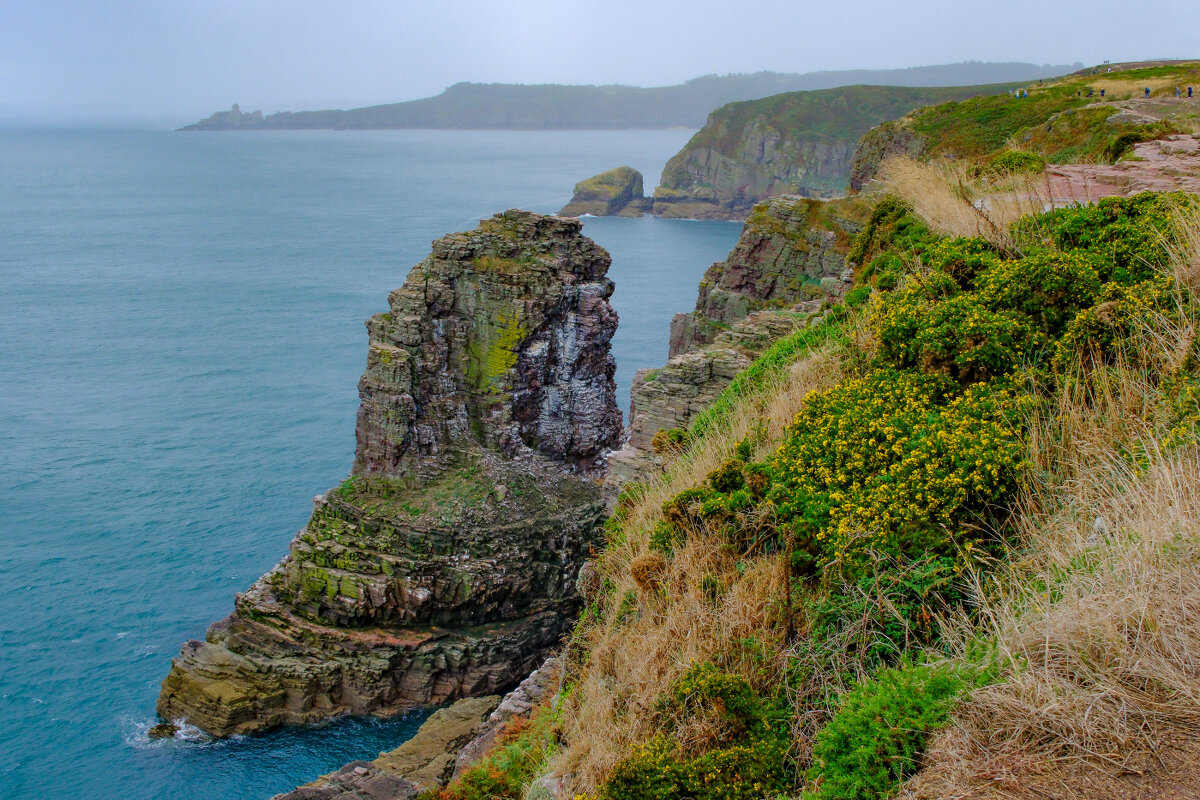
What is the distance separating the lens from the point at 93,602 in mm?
43125

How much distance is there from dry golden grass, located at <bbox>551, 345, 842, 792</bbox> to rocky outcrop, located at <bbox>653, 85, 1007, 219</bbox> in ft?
558

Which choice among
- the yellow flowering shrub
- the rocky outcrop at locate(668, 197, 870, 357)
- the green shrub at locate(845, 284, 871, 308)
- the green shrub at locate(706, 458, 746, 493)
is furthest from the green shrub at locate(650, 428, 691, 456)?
the rocky outcrop at locate(668, 197, 870, 357)

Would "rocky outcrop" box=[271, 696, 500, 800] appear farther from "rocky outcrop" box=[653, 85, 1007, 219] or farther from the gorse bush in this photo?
"rocky outcrop" box=[653, 85, 1007, 219]

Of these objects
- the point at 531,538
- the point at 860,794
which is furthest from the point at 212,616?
the point at 860,794

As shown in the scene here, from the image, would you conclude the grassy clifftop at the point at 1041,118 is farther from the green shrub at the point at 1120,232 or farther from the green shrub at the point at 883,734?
the green shrub at the point at 883,734

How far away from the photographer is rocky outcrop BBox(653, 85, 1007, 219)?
595 feet

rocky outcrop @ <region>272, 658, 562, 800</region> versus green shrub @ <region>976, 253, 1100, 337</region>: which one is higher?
green shrub @ <region>976, 253, 1100, 337</region>

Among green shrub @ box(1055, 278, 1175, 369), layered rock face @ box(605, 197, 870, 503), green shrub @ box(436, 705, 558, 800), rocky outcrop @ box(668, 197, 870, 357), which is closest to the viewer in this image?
green shrub @ box(1055, 278, 1175, 369)

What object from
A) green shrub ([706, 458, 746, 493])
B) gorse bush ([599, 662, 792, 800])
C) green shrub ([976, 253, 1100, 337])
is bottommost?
gorse bush ([599, 662, 792, 800])

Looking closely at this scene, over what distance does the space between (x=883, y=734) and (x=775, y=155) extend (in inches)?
7776

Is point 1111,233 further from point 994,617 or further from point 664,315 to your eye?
point 664,315

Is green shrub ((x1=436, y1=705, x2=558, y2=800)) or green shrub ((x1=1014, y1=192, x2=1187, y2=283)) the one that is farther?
green shrub ((x1=436, y1=705, x2=558, y2=800))

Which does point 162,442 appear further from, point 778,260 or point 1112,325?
point 1112,325

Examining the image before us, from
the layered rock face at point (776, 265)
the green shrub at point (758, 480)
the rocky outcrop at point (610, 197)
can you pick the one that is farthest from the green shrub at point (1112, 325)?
the rocky outcrop at point (610, 197)
